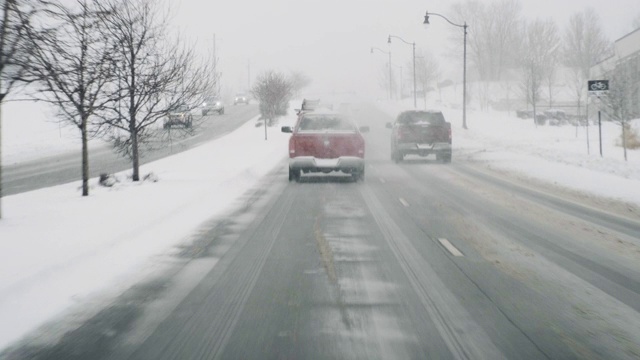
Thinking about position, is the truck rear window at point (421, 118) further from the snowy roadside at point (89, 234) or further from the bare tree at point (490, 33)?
the bare tree at point (490, 33)

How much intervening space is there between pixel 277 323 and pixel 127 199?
33.8ft

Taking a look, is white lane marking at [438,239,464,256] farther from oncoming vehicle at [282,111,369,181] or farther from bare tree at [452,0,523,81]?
bare tree at [452,0,523,81]

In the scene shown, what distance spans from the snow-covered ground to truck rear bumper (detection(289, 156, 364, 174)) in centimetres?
151

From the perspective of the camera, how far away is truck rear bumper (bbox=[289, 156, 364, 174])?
1897 cm

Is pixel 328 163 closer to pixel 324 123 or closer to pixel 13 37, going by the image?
pixel 324 123

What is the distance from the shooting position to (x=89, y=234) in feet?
35.5

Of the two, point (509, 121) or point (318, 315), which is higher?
point (509, 121)

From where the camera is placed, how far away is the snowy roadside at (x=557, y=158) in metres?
18.3

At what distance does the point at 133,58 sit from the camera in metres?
18.7

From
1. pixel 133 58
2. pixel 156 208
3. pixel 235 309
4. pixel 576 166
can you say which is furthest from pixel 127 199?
pixel 576 166

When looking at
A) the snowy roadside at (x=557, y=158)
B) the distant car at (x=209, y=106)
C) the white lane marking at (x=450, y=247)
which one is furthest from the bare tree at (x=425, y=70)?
the white lane marking at (x=450, y=247)

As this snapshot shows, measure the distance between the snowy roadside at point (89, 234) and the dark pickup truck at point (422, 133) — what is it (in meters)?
6.24

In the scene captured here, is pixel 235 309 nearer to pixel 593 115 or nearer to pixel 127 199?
pixel 127 199

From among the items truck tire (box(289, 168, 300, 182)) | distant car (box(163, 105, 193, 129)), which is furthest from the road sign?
distant car (box(163, 105, 193, 129))
